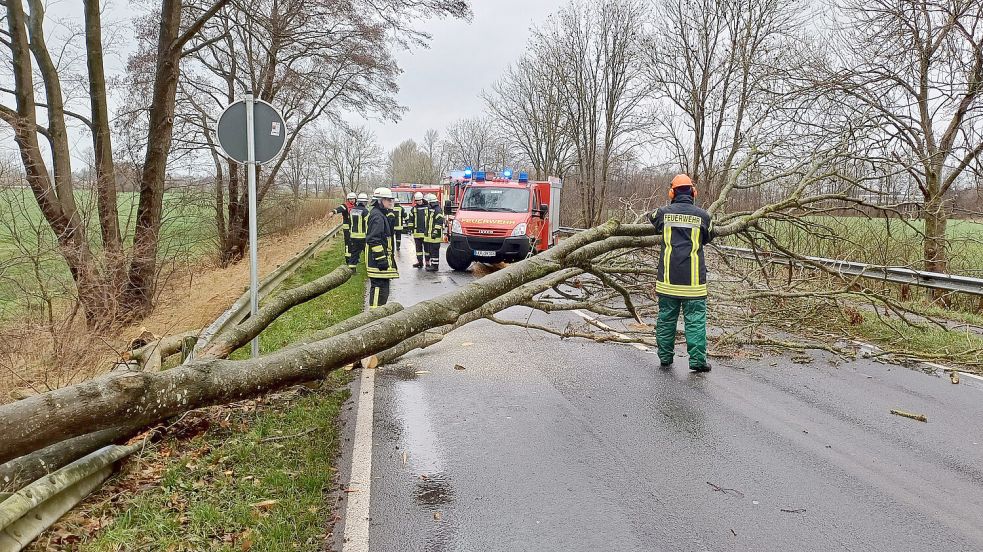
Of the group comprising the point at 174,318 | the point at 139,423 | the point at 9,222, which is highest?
the point at 9,222

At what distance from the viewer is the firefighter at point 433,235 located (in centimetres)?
1600

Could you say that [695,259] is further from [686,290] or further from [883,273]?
[883,273]

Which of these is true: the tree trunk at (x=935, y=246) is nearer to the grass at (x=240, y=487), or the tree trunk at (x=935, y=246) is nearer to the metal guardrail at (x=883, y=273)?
the metal guardrail at (x=883, y=273)

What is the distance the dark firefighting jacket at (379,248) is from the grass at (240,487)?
309 centimetres

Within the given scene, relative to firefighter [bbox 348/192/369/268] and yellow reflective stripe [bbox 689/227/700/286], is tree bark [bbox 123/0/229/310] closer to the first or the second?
firefighter [bbox 348/192/369/268]

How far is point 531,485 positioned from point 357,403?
208cm

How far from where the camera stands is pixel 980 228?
30.6 ft

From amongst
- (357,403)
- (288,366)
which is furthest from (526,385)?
(288,366)

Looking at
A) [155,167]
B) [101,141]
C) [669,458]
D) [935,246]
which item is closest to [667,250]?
[669,458]

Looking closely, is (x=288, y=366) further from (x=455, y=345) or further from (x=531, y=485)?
(x=455, y=345)

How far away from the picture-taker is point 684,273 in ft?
20.0

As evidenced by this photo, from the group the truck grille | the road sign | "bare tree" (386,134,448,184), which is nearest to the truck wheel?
the truck grille

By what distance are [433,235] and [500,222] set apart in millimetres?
2759

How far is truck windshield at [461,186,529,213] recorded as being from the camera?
14945 mm
